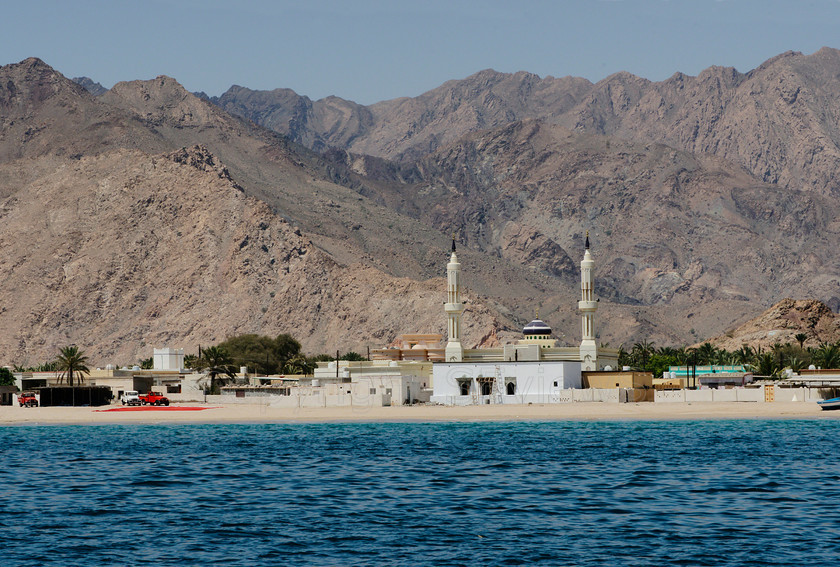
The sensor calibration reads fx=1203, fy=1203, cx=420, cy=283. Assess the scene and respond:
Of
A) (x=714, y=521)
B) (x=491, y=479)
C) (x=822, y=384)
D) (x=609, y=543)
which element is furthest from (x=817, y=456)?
(x=822, y=384)

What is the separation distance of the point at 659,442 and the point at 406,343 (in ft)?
235

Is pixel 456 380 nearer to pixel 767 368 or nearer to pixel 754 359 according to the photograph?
Answer: pixel 767 368

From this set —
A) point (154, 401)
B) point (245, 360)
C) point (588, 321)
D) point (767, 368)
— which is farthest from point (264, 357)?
point (767, 368)

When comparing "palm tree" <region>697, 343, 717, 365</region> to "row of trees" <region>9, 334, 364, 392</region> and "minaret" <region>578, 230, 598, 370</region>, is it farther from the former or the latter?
"row of trees" <region>9, 334, 364, 392</region>

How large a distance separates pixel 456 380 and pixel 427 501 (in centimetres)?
6758

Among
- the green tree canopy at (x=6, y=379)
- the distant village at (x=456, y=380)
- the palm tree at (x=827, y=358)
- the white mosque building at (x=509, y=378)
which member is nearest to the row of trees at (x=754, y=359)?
the palm tree at (x=827, y=358)

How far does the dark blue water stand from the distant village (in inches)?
1270

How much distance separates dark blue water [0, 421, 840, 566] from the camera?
113 ft

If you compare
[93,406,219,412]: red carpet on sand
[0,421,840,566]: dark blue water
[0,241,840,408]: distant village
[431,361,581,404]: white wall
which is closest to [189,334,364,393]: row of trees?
[0,241,840,408]: distant village

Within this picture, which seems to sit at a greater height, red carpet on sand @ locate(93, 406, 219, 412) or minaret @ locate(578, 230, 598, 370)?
minaret @ locate(578, 230, 598, 370)

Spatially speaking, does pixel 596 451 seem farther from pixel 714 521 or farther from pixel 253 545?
pixel 253 545

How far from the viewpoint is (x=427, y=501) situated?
44.9 metres

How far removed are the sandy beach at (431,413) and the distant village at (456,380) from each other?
461 centimetres

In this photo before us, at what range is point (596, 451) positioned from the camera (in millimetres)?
65188
